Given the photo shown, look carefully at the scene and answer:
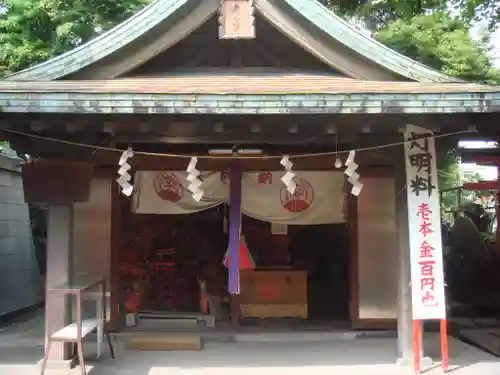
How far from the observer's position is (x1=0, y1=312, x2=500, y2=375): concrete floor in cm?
702

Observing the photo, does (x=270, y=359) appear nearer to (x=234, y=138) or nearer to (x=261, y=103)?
(x=234, y=138)

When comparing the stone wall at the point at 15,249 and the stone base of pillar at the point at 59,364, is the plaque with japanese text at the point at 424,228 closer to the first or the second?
the stone base of pillar at the point at 59,364

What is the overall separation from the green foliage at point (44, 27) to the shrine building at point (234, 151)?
539 cm

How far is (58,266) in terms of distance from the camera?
6918 millimetres

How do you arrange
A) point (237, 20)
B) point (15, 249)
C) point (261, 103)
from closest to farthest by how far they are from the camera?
point (261, 103) < point (237, 20) < point (15, 249)

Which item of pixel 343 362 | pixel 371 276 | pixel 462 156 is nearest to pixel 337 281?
pixel 371 276

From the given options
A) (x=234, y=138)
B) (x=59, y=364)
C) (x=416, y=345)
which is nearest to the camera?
(x=59, y=364)

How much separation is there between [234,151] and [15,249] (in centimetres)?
741

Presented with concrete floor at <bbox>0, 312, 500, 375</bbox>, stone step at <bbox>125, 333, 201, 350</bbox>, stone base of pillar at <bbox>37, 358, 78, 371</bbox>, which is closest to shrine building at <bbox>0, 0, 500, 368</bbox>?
stone base of pillar at <bbox>37, 358, 78, 371</bbox>

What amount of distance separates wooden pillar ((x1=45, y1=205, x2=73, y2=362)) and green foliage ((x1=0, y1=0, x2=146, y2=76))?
23.3 feet

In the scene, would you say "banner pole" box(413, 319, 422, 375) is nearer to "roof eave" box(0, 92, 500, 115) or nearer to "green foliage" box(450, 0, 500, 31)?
"roof eave" box(0, 92, 500, 115)

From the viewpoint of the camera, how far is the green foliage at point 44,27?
42.0 feet

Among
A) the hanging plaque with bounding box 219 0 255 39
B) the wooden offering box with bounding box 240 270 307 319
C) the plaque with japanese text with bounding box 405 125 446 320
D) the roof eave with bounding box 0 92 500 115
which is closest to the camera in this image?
the roof eave with bounding box 0 92 500 115

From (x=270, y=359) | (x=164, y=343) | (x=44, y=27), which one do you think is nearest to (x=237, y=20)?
(x=270, y=359)
